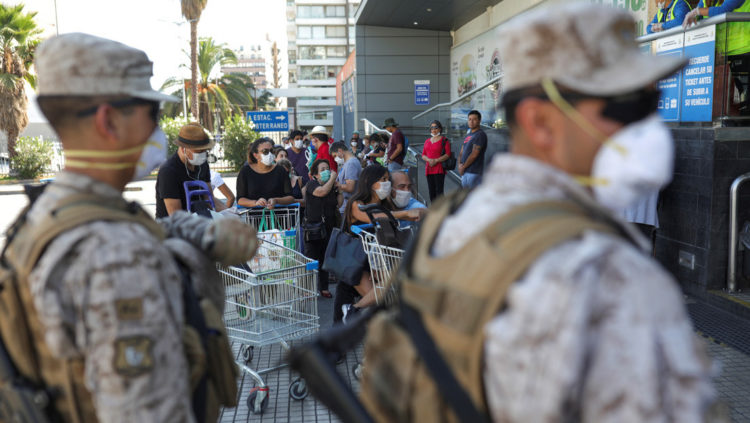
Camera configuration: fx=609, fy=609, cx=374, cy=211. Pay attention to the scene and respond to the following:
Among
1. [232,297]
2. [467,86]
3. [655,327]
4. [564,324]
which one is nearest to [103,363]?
[564,324]

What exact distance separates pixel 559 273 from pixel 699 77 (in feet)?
21.2

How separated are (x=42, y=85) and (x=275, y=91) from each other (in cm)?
5869

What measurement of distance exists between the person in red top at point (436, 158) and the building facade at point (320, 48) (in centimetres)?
6290

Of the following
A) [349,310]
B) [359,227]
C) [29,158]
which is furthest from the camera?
[29,158]

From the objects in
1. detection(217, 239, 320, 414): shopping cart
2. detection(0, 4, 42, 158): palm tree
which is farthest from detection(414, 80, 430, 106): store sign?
detection(217, 239, 320, 414): shopping cart

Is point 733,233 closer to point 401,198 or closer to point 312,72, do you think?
point 401,198

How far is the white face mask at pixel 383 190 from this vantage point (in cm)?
539

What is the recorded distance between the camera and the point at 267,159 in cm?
682

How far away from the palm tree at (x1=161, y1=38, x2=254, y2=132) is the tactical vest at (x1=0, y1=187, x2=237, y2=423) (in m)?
39.8

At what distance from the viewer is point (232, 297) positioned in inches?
178

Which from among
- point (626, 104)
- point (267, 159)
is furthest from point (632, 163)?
point (267, 159)

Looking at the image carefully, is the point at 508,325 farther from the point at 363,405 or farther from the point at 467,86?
the point at 467,86

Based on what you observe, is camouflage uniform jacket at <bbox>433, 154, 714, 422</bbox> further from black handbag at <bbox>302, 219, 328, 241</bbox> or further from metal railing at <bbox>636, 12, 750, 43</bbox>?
black handbag at <bbox>302, 219, 328, 241</bbox>

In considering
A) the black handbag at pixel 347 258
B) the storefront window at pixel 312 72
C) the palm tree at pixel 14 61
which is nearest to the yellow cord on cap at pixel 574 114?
the black handbag at pixel 347 258
